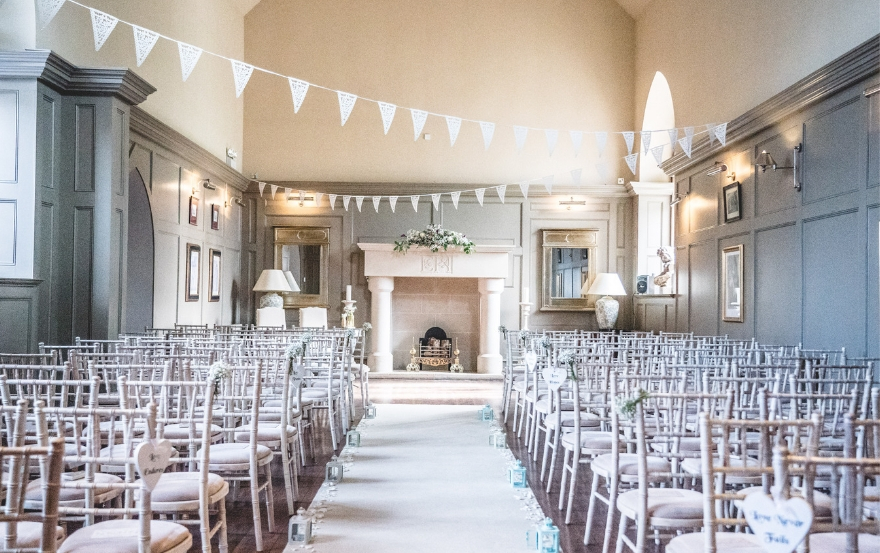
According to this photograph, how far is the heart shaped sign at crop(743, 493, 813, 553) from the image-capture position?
1.70 meters

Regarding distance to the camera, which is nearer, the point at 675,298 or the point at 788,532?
the point at 788,532

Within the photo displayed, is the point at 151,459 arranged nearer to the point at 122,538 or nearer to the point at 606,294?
the point at 122,538

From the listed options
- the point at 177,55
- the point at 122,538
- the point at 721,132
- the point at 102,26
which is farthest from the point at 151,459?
the point at 177,55

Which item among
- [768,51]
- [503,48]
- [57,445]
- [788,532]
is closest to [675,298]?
[768,51]

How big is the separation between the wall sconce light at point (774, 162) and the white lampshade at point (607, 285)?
3748mm

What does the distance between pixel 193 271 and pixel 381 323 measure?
3.25 m

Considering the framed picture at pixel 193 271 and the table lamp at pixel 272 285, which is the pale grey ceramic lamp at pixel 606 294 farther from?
the framed picture at pixel 193 271

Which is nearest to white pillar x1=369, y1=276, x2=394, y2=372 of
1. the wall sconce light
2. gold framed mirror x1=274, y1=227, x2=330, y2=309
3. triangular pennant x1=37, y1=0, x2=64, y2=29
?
gold framed mirror x1=274, y1=227, x2=330, y2=309

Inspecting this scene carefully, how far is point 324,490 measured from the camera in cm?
450

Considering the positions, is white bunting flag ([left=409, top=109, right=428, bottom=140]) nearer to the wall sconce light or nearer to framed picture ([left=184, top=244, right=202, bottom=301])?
framed picture ([left=184, top=244, right=202, bottom=301])

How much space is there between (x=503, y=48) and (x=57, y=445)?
39.4 feet

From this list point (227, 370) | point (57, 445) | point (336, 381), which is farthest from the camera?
point (336, 381)

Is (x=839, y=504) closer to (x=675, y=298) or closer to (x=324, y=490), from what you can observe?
(x=324, y=490)

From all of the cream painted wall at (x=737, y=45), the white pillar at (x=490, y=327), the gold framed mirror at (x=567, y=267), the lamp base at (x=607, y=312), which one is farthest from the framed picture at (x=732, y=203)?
the white pillar at (x=490, y=327)
